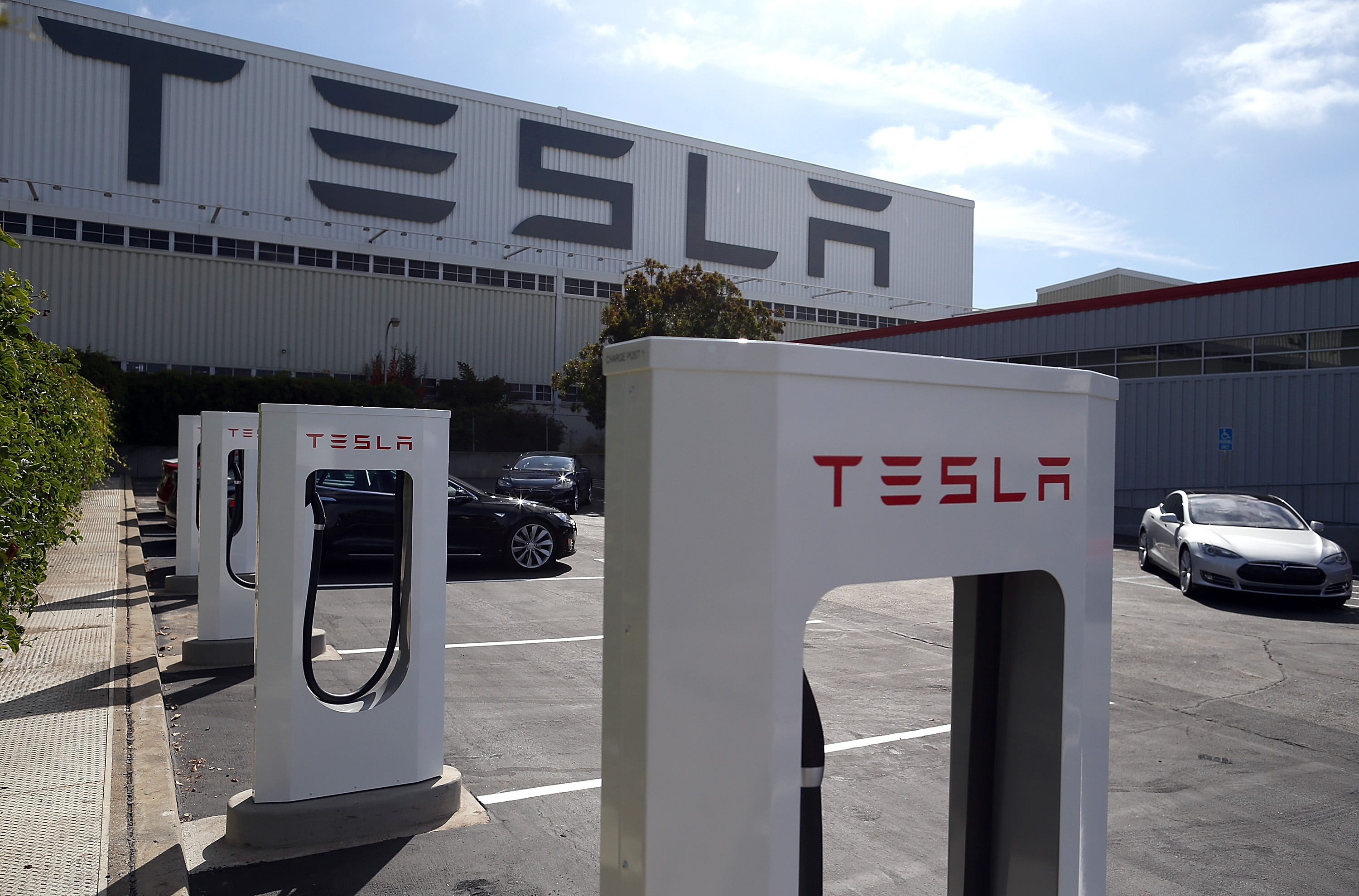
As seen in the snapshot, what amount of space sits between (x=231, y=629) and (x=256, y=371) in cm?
3324

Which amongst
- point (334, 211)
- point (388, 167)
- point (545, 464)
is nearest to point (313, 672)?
point (545, 464)

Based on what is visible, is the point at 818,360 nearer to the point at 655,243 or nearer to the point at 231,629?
the point at 231,629

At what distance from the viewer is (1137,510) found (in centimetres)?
2375

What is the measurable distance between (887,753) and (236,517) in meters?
6.54

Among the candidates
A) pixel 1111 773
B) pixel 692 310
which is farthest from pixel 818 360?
pixel 692 310

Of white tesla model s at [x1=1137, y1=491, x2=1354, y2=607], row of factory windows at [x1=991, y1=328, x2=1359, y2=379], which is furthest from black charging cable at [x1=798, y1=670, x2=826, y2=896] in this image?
row of factory windows at [x1=991, y1=328, x2=1359, y2=379]

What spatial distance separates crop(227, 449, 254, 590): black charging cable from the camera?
746 centimetres

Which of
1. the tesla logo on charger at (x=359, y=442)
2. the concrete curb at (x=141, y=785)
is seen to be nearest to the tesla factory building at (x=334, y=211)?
the concrete curb at (x=141, y=785)

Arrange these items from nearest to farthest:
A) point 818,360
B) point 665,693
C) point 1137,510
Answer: point 665,693 < point 818,360 < point 1137,510

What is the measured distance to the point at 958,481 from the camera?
1.65 m

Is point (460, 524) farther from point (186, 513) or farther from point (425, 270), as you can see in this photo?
point (425, 270)

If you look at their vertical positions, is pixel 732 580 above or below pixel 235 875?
above

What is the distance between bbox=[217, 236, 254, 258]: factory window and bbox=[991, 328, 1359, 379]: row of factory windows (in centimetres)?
2927

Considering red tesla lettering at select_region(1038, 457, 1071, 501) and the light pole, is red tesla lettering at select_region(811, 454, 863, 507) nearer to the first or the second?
red tesla lettering at select_region(1038, 457, 1071, 501)
